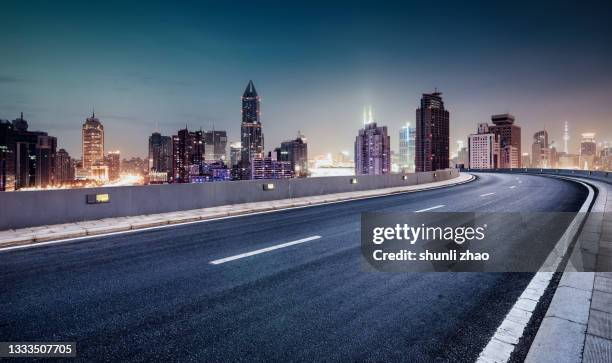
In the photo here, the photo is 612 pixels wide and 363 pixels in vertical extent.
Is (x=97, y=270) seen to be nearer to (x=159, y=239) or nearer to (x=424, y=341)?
(x=159, y=239)

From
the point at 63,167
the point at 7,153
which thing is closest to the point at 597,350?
the point at 7,153

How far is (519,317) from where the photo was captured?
3617mm

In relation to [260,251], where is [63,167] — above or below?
above

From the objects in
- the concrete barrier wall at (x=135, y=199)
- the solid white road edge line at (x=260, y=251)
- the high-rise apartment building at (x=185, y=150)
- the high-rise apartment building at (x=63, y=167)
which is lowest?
the solid white road edge line at (x=260, y=251)

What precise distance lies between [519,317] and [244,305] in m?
3.20

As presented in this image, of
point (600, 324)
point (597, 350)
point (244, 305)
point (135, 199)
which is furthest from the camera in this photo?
point (135, 199)

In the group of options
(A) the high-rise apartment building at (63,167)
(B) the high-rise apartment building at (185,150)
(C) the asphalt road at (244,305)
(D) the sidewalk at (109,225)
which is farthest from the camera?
(B) the high-rise apartment building at (185,150)

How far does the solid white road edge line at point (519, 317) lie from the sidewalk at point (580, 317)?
159mm

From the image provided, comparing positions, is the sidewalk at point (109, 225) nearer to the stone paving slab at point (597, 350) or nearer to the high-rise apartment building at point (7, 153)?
the stone paving slab at point (597, 350)

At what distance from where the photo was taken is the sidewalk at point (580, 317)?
9.40ft

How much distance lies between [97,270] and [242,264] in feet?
7.99

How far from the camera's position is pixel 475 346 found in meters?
3.04

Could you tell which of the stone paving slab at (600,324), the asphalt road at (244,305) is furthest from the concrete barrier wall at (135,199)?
the stone paving slab at (600,324)

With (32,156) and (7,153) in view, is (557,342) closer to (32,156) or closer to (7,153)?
(7,153)
